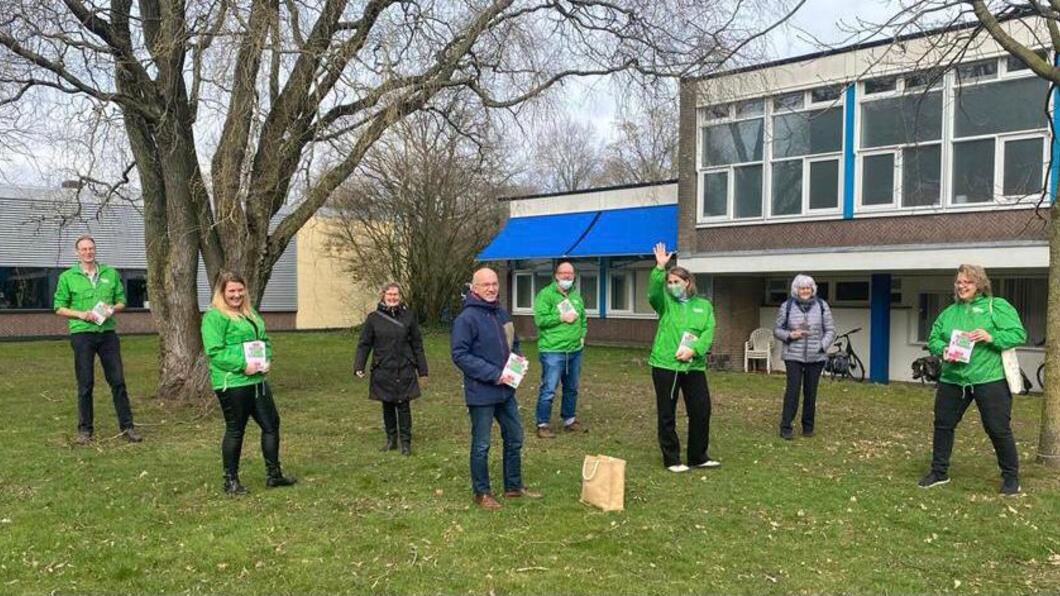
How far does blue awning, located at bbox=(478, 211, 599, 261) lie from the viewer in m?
22.6

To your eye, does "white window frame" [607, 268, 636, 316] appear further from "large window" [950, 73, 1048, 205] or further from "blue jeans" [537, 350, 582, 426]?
"blue jeans" [537, 350, 582, 426]

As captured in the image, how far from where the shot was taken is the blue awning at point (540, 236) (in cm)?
2262

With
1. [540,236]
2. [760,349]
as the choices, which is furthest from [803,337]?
[540,236]

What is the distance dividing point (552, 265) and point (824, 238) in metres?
10.7

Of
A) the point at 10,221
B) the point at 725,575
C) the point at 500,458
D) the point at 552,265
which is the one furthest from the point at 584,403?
the point at 10,221

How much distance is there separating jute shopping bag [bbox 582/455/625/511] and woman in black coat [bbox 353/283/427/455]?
7.80 feet

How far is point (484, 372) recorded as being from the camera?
5.90m

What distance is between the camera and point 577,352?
9203 millimetres

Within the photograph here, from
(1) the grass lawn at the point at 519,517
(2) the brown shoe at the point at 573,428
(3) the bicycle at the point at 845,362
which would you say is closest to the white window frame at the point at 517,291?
(3) the bicycle at the point at 845,362

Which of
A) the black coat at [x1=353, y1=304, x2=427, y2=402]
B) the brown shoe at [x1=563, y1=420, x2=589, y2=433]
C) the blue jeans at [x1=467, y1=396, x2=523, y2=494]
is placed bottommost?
the brown shoe at [x1=563, y1=420, x2=589, y2=433]

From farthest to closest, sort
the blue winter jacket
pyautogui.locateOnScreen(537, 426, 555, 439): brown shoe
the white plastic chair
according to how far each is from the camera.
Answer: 1. the white plastic chair
2. pyautogui.locateOnScreen(537, 426, 555, 439): brown shoe
3. the blue winter jacket

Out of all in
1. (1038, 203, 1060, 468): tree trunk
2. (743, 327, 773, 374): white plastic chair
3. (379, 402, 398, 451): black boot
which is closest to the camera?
(1038, 203, 1060, 468): tree trunk

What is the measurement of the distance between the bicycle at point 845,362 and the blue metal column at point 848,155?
98.0 inches

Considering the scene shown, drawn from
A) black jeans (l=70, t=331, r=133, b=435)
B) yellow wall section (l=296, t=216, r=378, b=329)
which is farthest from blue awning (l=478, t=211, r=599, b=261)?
black jeans (l=70, t=331, r=133, b=435)
